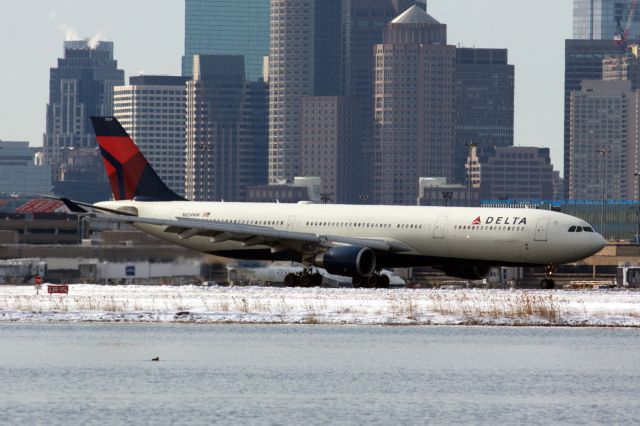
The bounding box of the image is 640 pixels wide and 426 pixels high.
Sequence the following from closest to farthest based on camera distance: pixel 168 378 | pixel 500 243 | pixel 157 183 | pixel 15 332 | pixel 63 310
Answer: pixel 168 378 → pixel 15 332 → pixel 63 310 → pixel 500 243 → pixel 157 183

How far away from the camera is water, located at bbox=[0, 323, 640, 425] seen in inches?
1565

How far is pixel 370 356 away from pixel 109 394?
1147 centimetres

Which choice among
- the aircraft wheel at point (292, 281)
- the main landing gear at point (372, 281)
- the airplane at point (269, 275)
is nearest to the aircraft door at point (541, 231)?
the main landing gear at point (372, 281)

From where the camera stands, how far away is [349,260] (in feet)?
273

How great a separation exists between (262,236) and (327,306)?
55.4 ft

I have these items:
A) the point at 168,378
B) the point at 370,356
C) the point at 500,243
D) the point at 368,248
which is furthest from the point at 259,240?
the point at 168,378

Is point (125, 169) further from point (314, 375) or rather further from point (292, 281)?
point (314, 375)

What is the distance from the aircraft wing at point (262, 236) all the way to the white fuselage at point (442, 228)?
2.99ft

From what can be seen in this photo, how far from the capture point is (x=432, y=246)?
8462 centimetres

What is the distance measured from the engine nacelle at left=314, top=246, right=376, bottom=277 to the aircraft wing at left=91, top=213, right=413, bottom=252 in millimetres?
1007

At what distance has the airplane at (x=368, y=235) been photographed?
3268 inches

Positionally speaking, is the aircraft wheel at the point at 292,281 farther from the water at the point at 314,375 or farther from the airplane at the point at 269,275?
the water at the point at 314,375

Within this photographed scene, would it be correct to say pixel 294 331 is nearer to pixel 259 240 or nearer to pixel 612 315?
pixel 612 315

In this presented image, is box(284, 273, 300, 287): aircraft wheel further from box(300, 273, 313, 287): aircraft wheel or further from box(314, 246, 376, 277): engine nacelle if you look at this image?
box(314, 246, 376, 277): engine nacelle
